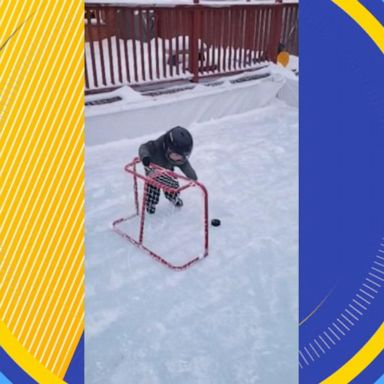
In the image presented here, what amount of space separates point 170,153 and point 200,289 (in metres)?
0.97

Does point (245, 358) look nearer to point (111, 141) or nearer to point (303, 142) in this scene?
point (303, 142)

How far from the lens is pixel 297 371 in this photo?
1.97 metres

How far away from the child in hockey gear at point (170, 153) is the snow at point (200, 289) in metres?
0.48

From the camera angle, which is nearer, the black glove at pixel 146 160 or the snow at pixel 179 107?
the black glove at pixel 146 160

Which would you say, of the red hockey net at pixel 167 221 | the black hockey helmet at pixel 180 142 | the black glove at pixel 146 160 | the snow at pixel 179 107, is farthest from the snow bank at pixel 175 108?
the black hockey helmet at pixel 180 142

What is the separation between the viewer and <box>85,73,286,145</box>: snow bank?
→ 4.66m

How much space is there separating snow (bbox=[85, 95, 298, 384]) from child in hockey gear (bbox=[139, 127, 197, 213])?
48 centimetres

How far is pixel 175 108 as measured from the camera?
5230 millimetres

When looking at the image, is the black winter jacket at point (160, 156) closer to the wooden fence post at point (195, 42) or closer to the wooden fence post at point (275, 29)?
the wooden fence post at point (195, 42)

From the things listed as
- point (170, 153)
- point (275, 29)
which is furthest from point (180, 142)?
point (275, 29)

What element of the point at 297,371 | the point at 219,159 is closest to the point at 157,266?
the point at 297,371

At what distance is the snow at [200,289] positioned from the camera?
200 centimetres

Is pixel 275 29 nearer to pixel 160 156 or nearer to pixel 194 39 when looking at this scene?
pixel 194 39

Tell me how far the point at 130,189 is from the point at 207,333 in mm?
1924
